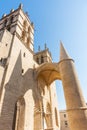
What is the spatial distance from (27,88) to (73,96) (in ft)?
15.8

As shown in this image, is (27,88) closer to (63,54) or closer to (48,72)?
(48,72)

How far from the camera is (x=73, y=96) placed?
9.16 metres

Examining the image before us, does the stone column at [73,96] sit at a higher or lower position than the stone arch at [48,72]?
lower

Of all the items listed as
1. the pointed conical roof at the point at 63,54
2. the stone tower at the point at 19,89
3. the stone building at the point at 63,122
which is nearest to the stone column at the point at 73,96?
the pointed conical roof at the point at 63,54

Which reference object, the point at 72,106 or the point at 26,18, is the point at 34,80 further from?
the point at 26,18

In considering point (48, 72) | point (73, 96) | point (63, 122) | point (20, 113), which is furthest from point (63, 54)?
point (63, 122)

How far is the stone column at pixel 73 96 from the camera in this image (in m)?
8.13

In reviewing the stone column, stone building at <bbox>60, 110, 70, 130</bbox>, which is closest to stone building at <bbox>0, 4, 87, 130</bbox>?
the stone column

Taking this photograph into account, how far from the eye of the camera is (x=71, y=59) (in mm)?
11586

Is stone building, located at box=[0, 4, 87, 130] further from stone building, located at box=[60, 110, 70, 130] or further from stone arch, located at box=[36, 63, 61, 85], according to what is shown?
stone building, located at box=[60, 110, 70, 130]

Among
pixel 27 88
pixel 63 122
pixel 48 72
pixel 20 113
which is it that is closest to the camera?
pixel 20 113

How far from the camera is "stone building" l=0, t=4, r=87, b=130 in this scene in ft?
28.7

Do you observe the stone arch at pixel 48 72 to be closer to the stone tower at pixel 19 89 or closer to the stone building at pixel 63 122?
the stone tower at pixel 19 89

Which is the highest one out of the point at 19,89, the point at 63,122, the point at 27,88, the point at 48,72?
the point at 48,72
